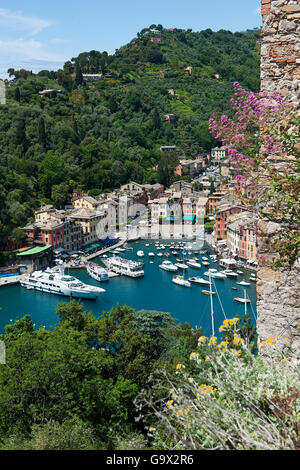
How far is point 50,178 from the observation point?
95.2ft

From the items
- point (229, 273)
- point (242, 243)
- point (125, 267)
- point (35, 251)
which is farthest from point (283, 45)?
point (35, 251)

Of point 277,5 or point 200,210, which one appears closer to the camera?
point 277,5

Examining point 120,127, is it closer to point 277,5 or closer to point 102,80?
point 102,80

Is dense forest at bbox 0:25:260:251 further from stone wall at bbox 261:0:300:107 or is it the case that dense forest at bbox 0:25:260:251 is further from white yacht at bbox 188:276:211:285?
stone wall at bbox 261:0:300:107

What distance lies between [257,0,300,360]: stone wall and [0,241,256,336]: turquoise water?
1279cm

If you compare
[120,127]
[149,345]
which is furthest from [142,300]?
[120,127]

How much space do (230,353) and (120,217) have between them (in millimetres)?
27685

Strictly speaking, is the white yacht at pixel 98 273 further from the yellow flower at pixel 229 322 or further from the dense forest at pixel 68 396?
the yellow flower at pixel 229 322

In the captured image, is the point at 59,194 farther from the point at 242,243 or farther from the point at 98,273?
the point at 242,243

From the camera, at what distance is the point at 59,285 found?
1908cm

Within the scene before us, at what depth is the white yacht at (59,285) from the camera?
18703 mm

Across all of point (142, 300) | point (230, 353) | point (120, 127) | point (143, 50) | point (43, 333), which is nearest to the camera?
point (230, 353)

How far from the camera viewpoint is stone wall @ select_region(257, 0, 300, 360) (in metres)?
2.13

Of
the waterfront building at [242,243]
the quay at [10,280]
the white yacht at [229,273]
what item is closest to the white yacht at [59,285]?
the quay at [10,280]
